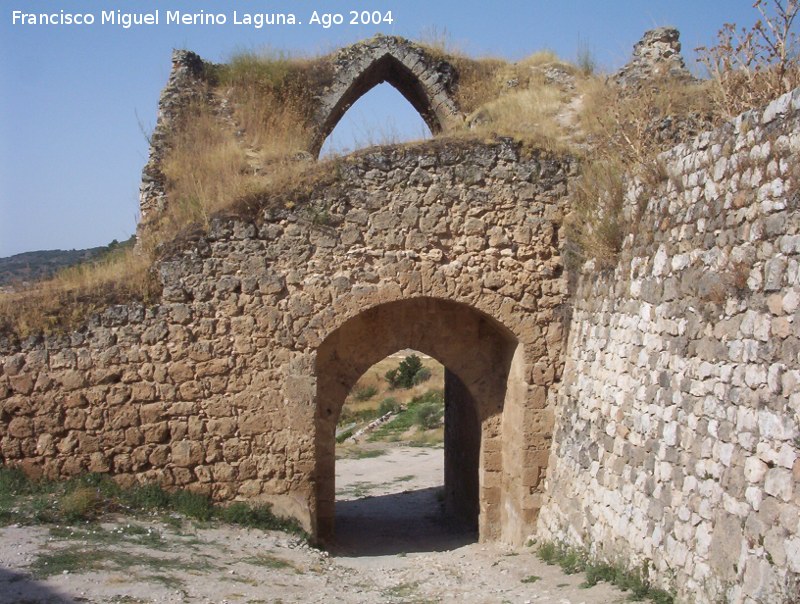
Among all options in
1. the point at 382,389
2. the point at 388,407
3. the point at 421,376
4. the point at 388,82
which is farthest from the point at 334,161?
the point at 382,389

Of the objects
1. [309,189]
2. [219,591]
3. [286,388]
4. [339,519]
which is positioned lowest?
[339,519]

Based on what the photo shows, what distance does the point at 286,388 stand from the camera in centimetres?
845

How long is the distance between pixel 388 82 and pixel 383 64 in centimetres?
70

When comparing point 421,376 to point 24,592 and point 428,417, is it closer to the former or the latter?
point 428,417

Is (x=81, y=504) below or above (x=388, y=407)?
above

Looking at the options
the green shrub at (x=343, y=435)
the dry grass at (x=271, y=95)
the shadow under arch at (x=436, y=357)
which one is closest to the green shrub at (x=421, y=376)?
the green shrub at (x=343, y=435)

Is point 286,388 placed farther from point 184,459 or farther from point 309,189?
point 309,189

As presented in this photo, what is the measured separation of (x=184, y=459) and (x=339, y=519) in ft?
12.2

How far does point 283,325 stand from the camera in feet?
27.8

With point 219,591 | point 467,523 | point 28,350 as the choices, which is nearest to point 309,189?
point 28,350

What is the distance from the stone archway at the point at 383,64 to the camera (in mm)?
12891

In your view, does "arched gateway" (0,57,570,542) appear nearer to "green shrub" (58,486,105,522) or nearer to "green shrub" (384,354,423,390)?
"green shrub" (58,486,105,522)

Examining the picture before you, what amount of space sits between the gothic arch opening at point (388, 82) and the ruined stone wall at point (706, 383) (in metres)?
6.25

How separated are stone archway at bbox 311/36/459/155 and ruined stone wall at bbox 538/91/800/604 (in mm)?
6110
